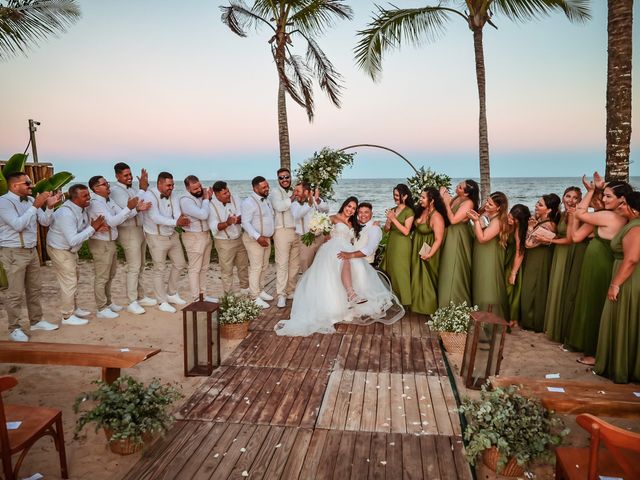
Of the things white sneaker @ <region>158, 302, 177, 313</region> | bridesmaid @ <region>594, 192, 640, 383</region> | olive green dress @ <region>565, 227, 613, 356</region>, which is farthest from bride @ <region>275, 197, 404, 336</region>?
bridesmaid @ <region>594, 192, 640, 383</region>

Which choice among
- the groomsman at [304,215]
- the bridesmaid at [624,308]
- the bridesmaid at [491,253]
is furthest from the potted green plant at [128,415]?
the bridesmaid at [624,308]

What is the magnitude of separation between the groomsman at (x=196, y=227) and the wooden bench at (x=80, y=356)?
10.5 feet

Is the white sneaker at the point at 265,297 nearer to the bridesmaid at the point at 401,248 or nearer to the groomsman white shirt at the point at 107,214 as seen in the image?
the bridesmaid at the point at 401,248

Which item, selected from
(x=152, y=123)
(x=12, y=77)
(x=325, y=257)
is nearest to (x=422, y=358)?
(x=325, y=257)

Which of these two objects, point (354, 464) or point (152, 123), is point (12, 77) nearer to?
Result: point (152, 123)

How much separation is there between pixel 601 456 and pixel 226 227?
20.1 ft

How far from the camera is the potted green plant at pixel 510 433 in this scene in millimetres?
3221

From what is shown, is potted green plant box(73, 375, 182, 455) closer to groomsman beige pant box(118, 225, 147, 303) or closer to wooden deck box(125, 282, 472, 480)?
wooden deck box(125, 282, 472, 480)

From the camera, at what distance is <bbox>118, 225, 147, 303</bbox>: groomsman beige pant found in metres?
7.42

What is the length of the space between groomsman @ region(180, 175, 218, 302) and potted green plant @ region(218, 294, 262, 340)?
3.84 ft

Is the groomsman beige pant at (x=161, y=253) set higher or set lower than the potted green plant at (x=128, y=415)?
higher

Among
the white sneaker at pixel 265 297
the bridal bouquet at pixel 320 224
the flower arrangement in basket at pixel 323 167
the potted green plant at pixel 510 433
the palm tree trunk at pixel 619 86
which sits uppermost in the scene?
the palm tree trunk at pixel 619 86

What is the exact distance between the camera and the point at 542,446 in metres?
3.18

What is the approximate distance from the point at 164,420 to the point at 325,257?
12.4 feet
